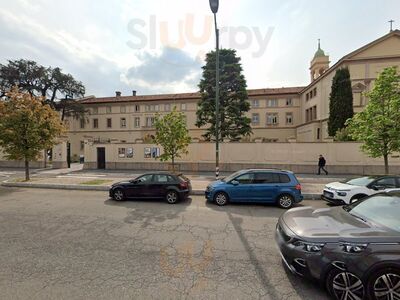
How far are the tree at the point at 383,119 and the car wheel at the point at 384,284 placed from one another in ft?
34.8

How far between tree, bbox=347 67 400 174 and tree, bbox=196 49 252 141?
14628 millimetres

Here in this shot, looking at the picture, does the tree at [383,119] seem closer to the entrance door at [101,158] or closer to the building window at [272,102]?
the entrance door at [101,158]

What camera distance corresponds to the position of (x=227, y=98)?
26.2 m

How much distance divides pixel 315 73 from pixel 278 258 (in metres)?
46.0

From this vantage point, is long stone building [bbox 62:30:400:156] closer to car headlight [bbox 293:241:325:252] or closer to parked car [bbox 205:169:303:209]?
parked car [bbox 205:169:303:209]

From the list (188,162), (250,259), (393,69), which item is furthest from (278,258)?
(188,162)

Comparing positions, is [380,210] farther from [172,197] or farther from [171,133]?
[171,133]

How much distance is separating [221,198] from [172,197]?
6.84 ft

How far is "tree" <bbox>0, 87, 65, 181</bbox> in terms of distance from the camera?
44.1 ft

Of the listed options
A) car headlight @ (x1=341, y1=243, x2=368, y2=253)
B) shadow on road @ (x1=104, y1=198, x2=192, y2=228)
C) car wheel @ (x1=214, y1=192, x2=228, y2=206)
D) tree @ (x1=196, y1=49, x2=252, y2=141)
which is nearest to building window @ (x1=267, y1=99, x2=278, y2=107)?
tree @ (x1=196, y1=49, x2=252, y2=141)

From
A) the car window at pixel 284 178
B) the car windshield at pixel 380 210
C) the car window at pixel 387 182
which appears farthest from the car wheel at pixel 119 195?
the car window at pixel 387 182

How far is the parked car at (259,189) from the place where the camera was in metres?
8.66

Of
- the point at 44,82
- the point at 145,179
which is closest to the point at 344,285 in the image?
the point at 145,179

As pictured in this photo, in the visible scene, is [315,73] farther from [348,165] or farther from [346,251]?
[346,251]
